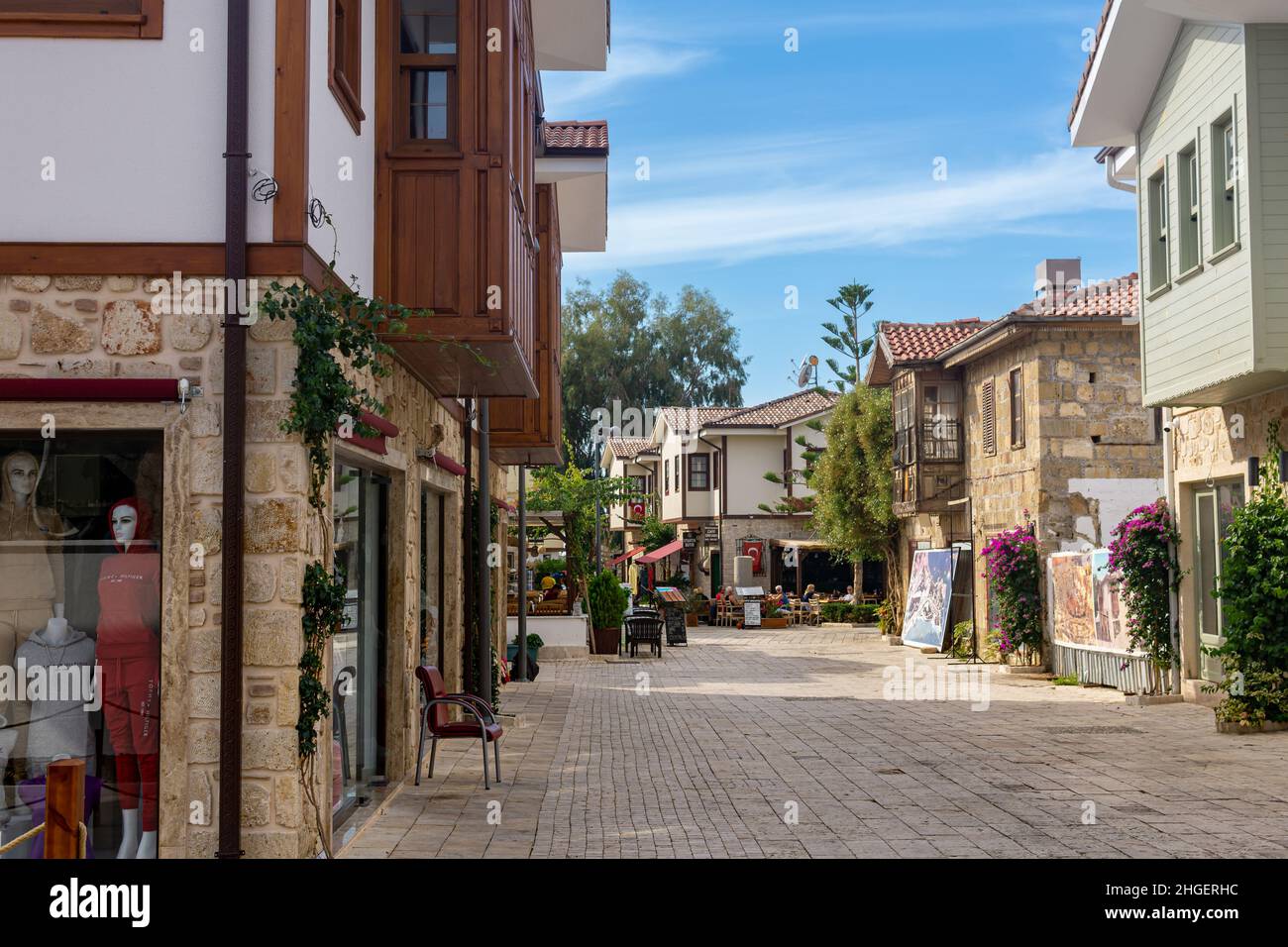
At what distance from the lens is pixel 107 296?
22.5ft

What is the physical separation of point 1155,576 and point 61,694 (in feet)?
43.5

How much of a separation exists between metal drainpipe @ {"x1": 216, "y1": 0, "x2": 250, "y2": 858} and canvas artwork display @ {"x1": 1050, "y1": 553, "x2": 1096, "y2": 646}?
49.7ft

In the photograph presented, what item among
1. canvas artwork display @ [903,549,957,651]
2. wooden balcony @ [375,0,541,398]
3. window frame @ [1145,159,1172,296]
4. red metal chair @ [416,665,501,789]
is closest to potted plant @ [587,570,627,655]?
canvas artwork display @ [903,549,957,651]

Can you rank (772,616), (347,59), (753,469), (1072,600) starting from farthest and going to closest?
(753,469) → (772,616) → (1072,600) → (347,59)

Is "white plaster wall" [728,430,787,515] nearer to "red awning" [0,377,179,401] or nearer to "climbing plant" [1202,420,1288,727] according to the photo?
"climbing plant" [1202,420,1288,727]

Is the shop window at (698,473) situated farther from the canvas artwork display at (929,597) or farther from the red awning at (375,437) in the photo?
the red awning at (375,437)

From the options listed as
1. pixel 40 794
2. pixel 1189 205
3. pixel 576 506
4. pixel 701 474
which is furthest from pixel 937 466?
pixel 701 474

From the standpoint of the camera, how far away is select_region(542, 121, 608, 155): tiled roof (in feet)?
55.0

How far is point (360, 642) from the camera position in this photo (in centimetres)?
977

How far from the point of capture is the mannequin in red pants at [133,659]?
22.4 feet

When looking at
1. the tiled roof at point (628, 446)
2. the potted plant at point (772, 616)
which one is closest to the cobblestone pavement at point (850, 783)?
the potted plant at point (772, 616)

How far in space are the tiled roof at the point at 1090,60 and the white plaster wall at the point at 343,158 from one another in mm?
9862

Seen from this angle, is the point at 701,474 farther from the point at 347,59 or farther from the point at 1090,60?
the point at 347,59
